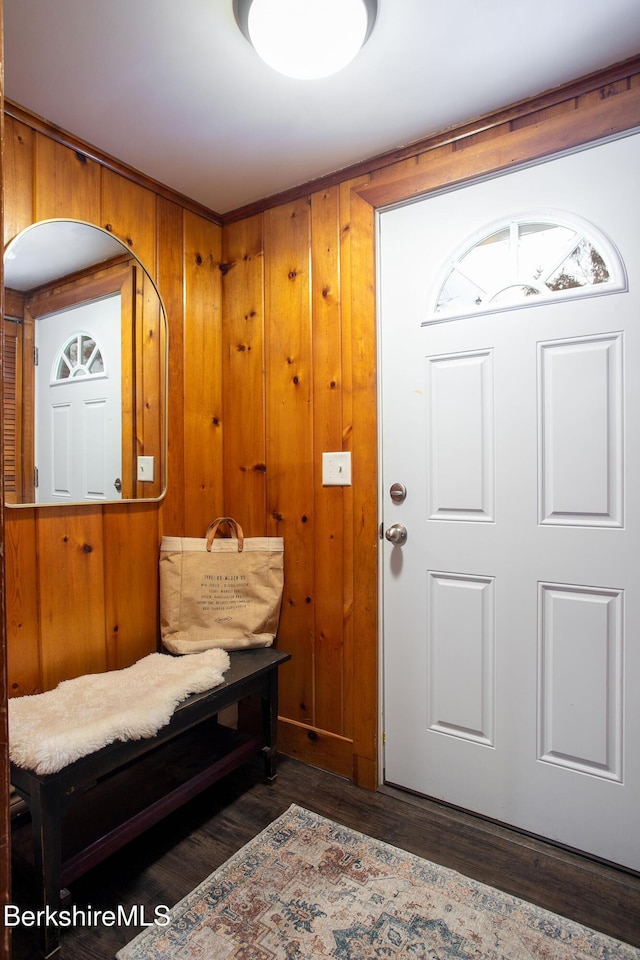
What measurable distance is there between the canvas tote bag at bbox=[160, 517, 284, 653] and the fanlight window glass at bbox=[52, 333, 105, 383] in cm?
65

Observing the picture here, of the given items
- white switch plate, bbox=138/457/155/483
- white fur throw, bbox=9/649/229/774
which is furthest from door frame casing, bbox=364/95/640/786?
white switch plate, bbox=138/457/155/483

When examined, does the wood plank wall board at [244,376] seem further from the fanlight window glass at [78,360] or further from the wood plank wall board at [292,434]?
the fanlight window glass at [78,360]

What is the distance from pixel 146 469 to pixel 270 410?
21.3 inches

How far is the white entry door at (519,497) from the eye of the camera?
5.03 ft

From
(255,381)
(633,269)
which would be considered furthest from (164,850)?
(633,269)

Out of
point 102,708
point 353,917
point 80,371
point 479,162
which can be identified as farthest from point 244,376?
point 353,917

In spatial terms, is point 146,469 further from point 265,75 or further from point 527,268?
point 527,268

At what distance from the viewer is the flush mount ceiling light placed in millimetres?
1268

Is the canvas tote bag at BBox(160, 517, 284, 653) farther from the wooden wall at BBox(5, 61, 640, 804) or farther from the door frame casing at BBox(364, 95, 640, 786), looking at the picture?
the door frame casing at BBox(364, 95, 640, 786)

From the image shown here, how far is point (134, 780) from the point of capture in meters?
1.84

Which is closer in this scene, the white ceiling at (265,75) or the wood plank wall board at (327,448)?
the white ceiling at (265,75)

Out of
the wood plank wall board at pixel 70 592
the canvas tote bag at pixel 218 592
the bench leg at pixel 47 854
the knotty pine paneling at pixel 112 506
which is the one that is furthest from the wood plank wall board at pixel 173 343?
the bench leg at pixel 47 854

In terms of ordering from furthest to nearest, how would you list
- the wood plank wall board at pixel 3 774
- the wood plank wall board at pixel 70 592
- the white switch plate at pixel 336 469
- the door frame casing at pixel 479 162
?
the white switch plate at pixel 336 469 → the wood plank wall board at pixel 70 592 → the door frame casing at pixel 479 162 → the wood plank wall board at pixel 3 774

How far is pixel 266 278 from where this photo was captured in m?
2.20
